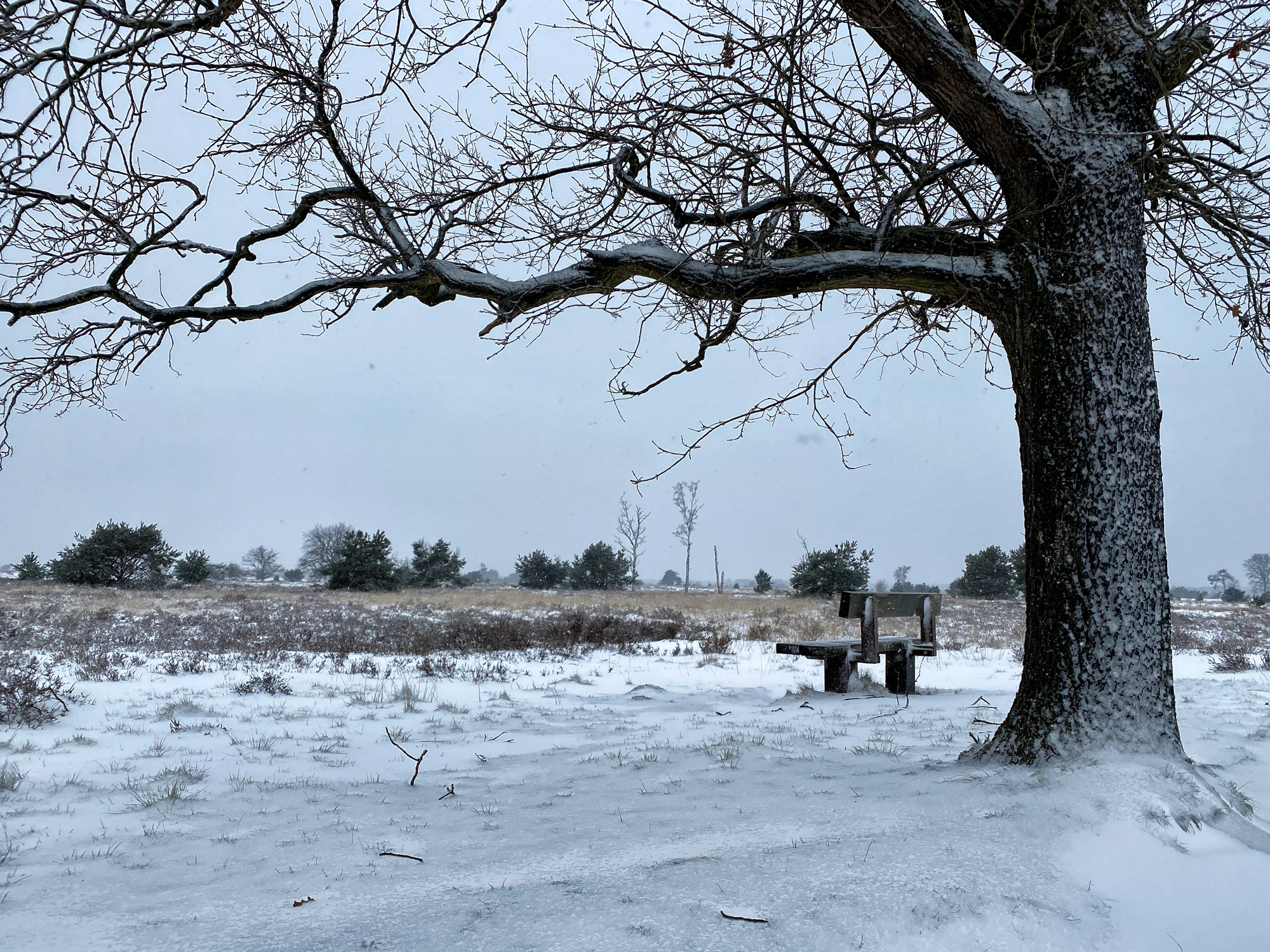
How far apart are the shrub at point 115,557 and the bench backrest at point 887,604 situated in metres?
32.2

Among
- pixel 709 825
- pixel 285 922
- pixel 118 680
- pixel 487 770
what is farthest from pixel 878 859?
pixel 118 680

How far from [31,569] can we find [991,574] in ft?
153

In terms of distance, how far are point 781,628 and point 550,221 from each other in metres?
14.1

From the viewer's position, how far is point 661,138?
479 centimetres

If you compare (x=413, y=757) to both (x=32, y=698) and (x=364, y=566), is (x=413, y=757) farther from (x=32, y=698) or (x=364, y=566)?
(x=364, y=566)

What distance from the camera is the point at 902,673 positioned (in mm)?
7969

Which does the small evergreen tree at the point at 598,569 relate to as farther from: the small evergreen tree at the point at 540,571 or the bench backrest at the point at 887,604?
the bench backrest at the point at 887,604

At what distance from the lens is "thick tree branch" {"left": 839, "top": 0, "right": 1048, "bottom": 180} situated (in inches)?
148

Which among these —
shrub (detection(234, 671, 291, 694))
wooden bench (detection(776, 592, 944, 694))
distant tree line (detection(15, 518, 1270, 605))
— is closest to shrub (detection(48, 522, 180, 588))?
distant tree line (detection(15, 518, 1270, 605))

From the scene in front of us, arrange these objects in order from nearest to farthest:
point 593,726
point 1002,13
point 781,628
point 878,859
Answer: point 878,859 → point 1002,13 → point 593,726 → point 781,628

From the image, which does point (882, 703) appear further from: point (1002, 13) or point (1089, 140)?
point (1002, 13)

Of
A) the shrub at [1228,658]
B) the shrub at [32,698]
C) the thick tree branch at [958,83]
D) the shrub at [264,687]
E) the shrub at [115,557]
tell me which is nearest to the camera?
the thick tree branch at [958,83]

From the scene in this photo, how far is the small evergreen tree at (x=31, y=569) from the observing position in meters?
35.5

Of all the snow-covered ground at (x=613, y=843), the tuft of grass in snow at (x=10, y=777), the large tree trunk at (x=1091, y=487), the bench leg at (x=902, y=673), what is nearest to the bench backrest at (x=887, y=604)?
the bench leg at (x=902, y=673)
